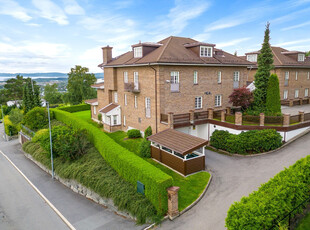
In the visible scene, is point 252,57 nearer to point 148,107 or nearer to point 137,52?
point 137,52

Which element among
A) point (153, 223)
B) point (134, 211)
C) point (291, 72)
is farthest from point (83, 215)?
point (291, 72)

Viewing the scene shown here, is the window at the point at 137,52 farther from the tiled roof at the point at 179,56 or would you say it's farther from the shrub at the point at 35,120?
the shrub at the point at 35,120

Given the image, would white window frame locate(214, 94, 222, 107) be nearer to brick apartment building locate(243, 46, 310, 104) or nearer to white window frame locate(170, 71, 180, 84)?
white window frame locate(170, 71, 180, 84)

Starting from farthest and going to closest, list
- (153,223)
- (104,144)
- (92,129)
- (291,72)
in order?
(291,72)
(92,129)
(104,144)
(153,223)

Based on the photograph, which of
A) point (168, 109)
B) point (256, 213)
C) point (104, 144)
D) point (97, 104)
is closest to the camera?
point (256, 213)

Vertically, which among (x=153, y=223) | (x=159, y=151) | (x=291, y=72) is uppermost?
(x=291, y=72)

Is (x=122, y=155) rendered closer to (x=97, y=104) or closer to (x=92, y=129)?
(x=92, y=129)

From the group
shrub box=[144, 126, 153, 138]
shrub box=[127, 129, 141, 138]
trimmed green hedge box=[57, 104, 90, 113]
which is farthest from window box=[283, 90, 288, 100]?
trimmed green hedge box=[57, 104, 90, 113]

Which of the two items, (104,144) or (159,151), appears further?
(104,144)
